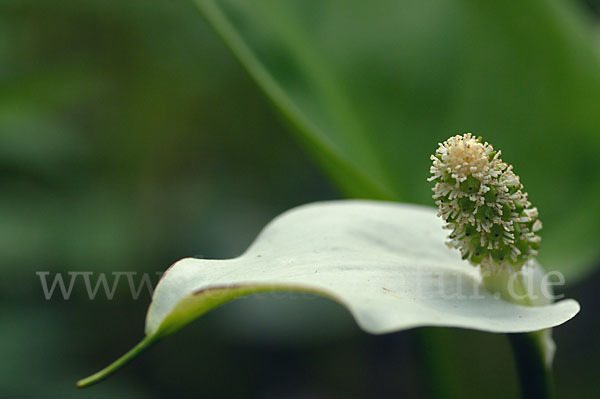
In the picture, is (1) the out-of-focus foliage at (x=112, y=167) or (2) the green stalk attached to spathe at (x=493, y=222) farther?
(1) the out-of-focus foliage at (x=112, y=167)

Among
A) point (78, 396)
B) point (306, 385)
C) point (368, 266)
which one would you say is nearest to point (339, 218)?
point (368, 266)

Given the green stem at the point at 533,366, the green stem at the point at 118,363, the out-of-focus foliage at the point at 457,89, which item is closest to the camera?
the green stem at the point at 118,363

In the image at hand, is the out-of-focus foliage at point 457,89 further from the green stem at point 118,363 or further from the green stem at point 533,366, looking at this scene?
the green stem at point 118,363

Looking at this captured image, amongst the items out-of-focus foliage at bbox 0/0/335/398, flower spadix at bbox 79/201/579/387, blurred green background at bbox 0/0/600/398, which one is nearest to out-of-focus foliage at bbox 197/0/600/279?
blurred green background at bbox 0/0/600/398

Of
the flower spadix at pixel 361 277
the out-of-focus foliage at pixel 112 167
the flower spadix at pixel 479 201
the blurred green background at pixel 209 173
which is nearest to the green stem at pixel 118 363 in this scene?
the flower spadix at pixel 361 277

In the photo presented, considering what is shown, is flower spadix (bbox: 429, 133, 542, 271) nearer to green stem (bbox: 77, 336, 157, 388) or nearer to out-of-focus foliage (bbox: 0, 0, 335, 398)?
green stem (bbox: 77, 336, 157, 388)

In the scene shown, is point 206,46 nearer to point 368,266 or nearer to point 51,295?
point 51,295
